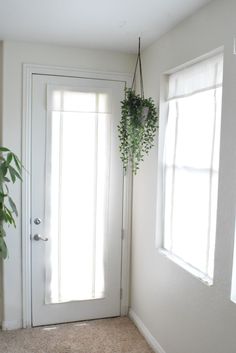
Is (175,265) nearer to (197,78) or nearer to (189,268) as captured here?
(189,268)

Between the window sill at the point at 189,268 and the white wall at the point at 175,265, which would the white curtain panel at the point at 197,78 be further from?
the window sill at the point at 189,268

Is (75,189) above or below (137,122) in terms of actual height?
below

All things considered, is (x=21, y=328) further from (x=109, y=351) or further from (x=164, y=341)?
(x=164, y=341)

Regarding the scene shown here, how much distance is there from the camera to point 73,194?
2.97 metres

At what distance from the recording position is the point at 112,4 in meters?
2.01

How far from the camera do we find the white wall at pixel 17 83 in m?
2.78

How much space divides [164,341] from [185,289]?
22.8 inches

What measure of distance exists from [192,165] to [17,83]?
62.6 inches

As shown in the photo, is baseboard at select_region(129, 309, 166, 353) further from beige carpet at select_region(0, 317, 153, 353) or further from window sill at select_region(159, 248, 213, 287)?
window sill at select_region(159, 248, 213, 287)

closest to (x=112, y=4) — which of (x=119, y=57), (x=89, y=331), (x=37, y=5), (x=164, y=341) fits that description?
(x=37, y=5)

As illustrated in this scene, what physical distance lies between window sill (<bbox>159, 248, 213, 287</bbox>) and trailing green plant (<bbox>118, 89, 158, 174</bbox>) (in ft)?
2.33

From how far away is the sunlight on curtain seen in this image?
2.91m

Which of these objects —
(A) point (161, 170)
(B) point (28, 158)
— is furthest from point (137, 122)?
(B) point (28, 158)

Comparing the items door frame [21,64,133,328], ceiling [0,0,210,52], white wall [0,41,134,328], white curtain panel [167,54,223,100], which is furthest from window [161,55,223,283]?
white wall [0,41,134,328]
